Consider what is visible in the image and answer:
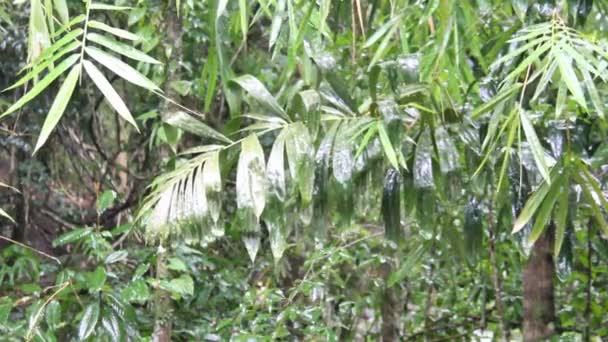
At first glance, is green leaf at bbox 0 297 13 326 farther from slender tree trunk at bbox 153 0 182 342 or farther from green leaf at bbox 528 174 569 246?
green leaf at bbox 528 174 569 246

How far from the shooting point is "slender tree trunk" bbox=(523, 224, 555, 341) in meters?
1.54

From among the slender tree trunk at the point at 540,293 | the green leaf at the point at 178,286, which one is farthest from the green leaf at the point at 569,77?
the green leaf at the point at 178,286

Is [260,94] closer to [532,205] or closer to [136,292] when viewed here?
[532,205]

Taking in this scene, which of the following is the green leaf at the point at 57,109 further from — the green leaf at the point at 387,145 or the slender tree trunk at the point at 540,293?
the slender tree trunk at the point at 540,293

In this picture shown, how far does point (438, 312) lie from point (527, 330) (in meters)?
0.87

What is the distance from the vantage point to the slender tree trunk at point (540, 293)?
5.05 feet

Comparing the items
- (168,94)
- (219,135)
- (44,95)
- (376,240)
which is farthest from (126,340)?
(44,95)

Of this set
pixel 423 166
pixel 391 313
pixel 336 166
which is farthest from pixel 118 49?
pixel 391 313

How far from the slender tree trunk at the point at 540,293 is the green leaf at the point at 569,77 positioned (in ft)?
2.17

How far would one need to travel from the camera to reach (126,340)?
5.28ft

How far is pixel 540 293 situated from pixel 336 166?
0.70 meters

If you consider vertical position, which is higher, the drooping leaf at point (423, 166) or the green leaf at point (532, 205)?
the drooping leaf at point (423, 166)

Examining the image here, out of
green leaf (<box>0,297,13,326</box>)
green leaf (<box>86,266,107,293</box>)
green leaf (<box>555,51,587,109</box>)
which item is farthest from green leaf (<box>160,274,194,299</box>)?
green leaf (<box>555,51,587,109</box>)

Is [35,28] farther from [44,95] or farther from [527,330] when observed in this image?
[44,95]
